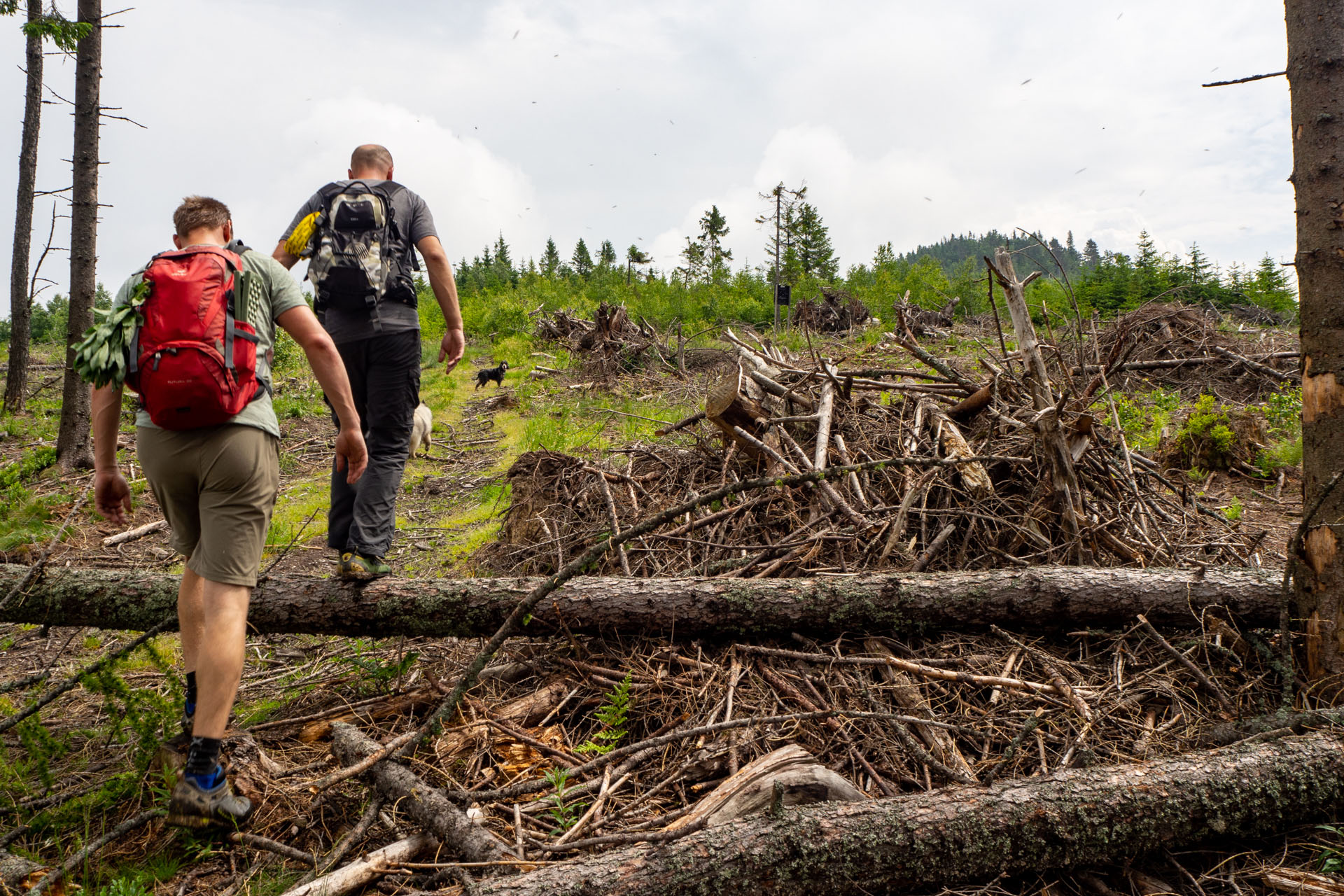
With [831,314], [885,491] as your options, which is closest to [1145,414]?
[885,491]

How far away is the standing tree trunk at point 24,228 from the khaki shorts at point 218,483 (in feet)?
32.4

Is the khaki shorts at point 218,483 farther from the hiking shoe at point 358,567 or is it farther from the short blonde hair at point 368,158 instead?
the short blonde hair at point 368,158

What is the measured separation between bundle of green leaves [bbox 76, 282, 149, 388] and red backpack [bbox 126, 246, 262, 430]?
0.07ft

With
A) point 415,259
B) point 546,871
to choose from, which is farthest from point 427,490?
point 546,871

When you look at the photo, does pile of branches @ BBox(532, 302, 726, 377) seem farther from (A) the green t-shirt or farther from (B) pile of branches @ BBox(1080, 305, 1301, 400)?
(A) the green t-shirt

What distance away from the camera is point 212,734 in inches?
88.3

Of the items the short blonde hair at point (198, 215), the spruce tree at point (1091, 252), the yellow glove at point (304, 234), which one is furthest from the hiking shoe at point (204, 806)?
the spruce tree at point (1091, 252)

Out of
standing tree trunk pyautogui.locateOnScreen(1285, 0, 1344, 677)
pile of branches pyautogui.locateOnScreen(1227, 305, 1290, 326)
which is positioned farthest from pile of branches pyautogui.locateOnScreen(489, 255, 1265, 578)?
pile of branches pyautogui.locateOnScreen(1227, 305, 1290, 326)

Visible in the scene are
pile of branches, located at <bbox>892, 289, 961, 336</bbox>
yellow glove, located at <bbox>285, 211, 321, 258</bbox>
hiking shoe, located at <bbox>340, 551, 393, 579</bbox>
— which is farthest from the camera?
pile of branches, located at <bbox>892, 289, 961, 336</bbox>

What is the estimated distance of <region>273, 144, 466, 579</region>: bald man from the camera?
→ 328 cm

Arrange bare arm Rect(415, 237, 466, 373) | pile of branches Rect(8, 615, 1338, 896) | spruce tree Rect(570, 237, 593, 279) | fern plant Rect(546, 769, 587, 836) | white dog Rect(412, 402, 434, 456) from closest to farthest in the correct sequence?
pile of branches Rect(8, 615, 1338, 896) < fern plant Rect(546, 769, 587, 836) < bare arm Rect(415, 237, 466, 373) < white dog Rect(412, 402, 434, 456) < spruce tree Rect(570, 237, 593, 279)

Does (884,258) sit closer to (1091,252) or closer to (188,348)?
(188,348)

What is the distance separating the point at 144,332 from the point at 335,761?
1.68 meters

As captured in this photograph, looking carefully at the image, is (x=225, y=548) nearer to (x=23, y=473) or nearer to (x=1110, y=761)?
(x=1110, y=761)
